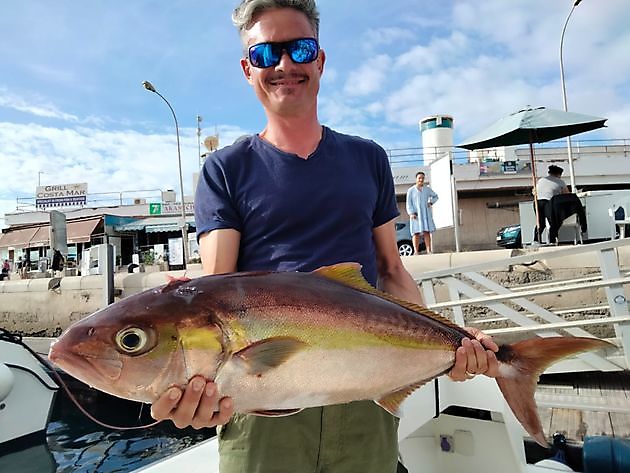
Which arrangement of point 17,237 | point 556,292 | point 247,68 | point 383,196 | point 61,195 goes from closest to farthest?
point 247,68 < point 383,196 < point 556,292 < point 17,237 < point 61,195

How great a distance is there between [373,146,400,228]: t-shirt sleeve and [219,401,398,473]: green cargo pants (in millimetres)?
754

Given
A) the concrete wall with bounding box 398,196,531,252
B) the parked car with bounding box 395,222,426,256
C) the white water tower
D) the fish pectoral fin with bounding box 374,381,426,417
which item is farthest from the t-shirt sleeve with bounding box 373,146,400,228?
the white water tower

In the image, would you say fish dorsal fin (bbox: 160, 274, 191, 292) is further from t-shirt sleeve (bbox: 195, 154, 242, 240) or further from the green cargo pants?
the green cargo pants

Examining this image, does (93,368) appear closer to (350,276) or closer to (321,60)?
(350,276)

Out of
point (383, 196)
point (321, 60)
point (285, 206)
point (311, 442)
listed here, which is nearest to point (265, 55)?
point (321, 60)

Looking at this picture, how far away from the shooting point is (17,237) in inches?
1494

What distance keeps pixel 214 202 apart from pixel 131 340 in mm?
653

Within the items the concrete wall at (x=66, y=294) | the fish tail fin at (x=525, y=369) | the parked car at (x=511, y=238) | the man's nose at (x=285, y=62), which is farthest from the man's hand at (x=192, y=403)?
the parked car at (x=511, y=238)

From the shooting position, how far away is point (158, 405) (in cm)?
127

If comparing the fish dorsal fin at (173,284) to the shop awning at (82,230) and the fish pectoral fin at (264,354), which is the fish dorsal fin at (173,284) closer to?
the fish pectoral fin at (264,354)

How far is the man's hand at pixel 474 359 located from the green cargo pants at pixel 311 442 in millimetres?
355

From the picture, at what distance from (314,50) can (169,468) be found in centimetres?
208

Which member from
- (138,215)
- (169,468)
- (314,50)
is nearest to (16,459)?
(169,468)

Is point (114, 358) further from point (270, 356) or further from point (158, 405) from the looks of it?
point (270, 356)
